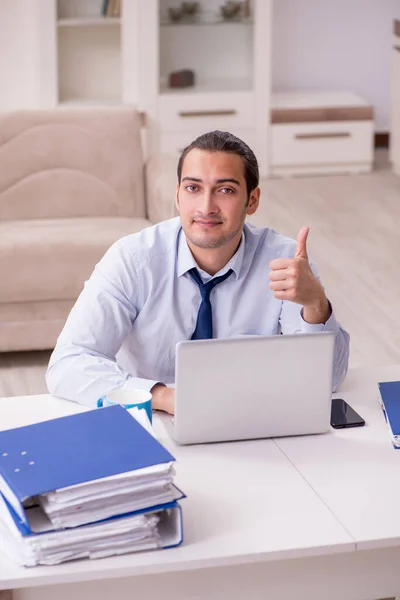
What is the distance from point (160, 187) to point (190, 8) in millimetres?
2580

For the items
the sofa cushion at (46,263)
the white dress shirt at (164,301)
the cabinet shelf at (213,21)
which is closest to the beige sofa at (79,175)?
the sofa cushion at (46,263)

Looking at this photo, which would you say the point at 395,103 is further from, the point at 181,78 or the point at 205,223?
the point at 205,223

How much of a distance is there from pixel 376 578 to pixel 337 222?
4304mm

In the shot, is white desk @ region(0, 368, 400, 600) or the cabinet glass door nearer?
white desk @ region(0, 368, 400, 600)

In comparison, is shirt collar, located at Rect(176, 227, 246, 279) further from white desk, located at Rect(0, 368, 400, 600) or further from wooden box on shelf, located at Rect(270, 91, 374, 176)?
wooden box on shelf, located at Rect(270, 91, 374, 176)

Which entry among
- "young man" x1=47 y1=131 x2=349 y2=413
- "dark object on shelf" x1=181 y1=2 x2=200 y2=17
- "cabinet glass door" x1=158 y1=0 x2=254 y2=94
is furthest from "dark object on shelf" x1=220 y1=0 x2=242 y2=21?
"young man" x1=47 y1=131 x2=349 y2=413

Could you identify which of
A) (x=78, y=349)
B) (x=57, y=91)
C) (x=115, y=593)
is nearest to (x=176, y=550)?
→ (x=115, y=593)

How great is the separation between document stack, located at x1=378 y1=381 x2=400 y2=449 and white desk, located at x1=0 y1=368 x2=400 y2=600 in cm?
22

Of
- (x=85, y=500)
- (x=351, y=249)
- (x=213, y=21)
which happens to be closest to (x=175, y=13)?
(x=213, y=21)

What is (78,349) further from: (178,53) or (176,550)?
(178,53)

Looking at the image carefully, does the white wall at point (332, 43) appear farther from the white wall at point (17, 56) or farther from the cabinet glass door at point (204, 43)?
the white wall at point (17, 56)

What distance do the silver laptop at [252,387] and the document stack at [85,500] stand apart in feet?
0.76

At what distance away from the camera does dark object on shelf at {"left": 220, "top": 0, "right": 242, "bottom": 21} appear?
648 centimetres

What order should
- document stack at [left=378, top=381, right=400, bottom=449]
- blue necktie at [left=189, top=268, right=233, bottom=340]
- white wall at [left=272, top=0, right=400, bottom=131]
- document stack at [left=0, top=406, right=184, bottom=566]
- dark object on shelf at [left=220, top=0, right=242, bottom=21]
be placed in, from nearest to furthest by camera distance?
document stack at [left=0, top=406, right=184, bottom=566], document stack at [left=378, top=381, right=400, bottom=449], blue necktie at [left=189, top=268, right=233, bottom=340], dark object on shelf at [left=220, top=0, right=242, bottom=21], white wall at [left=272, top=0, right=400, bottom=131]
